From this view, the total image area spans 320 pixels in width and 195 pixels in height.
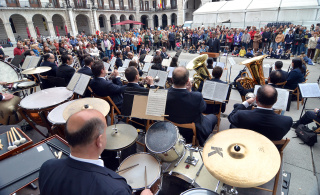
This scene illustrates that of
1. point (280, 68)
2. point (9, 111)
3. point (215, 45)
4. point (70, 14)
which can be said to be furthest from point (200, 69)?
point (70, 14)

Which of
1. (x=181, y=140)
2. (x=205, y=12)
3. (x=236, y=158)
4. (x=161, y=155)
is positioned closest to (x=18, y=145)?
(x=161, y=155)

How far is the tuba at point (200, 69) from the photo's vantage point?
4711 mm

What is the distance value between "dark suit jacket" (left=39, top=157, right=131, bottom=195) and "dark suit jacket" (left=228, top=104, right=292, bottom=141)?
6.49 ft

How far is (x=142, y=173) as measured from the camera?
2.10 m

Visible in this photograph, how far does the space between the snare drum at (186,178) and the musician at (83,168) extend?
1.18 metres

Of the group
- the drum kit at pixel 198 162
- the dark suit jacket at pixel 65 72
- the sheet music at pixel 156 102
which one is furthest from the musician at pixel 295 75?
the dark suit jacket at pixel 65 72

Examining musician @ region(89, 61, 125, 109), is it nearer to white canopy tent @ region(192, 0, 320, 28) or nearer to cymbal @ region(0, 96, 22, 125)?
cymbal @ region(0, 96, 22, 125)

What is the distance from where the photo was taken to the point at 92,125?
128 centimetres

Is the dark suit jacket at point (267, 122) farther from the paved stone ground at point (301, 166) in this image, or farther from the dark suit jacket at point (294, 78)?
the dark suit jacket at point (294, 78)

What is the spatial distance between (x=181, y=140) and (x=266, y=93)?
4.40ft

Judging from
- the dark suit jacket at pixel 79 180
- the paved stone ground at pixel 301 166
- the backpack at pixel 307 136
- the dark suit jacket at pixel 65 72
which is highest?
the dark suit jacket at pixel 65 72

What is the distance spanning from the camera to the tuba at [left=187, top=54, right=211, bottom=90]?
4711 millimetres

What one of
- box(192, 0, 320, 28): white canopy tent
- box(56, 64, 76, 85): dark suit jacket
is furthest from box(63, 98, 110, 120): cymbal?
box(192, 0, 320, 28): white canopy tent

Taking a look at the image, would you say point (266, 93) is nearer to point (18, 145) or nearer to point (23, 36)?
point (18, 145)
